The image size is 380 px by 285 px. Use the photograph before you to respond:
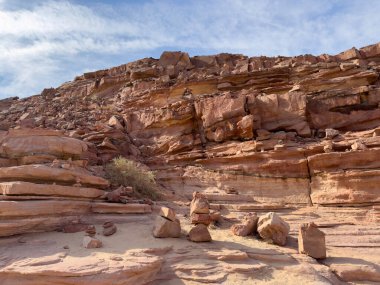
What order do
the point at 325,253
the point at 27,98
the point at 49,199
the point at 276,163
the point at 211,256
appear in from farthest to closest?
the point at 27,98 → the point at 276,163 → the point at 49,199 → the point at 325,253 → the point at 211,256

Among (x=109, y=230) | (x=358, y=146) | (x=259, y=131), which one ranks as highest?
(x=259, y=131)

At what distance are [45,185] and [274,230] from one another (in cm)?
689

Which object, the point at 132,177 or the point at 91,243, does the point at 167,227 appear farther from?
the point at 132,177

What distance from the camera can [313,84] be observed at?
20.9 m

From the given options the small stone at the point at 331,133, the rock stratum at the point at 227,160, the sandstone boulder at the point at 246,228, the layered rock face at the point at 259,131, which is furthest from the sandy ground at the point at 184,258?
the small stone at the point at 331,133

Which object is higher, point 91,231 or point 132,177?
point 132,177

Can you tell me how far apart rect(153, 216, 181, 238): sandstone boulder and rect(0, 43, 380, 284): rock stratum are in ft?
3.16

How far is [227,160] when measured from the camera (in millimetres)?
16750

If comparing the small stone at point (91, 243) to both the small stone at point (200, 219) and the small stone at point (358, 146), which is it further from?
the small stone at point (358, 146)

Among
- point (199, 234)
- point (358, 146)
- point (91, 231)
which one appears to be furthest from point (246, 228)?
point (358, 146)

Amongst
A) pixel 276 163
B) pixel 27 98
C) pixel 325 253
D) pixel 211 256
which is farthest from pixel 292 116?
pixel 27 98

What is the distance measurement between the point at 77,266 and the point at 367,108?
52.1ft

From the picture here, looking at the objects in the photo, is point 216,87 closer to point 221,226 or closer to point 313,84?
point 313,84

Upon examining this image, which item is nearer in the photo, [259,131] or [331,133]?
[331,133]
